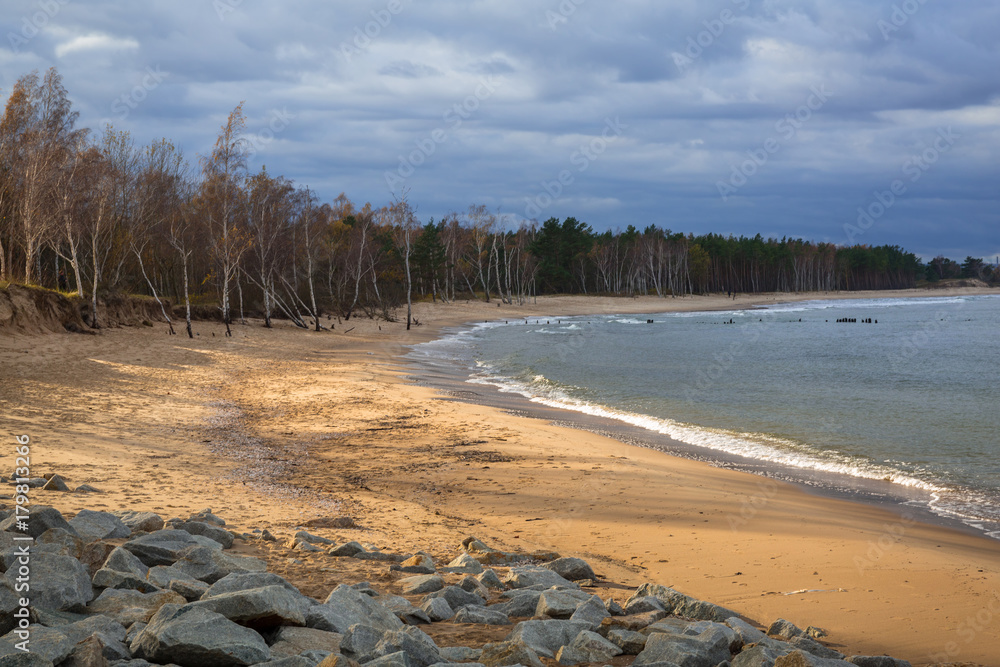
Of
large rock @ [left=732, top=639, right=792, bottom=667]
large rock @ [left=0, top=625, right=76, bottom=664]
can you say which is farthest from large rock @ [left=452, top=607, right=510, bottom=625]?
large rock @ [left=0, top=625, right=76, bottom=664]

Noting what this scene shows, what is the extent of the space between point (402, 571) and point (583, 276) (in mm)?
104276

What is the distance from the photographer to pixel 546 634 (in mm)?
5016

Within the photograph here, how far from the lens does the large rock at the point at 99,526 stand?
6291 mm

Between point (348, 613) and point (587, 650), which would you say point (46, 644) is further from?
point (587, 650)

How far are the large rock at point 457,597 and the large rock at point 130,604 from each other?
1910 millimetres

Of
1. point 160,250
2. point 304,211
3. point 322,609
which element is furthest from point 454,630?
point 160,250

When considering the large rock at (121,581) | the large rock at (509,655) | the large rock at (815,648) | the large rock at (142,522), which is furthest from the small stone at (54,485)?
the large rock at (815,648)

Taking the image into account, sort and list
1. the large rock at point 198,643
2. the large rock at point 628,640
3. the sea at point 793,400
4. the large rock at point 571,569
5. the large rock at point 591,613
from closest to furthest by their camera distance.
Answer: the large rock at point 198,643 < the large rock at point 628,640 < the large rock at point 591,613 < the large rock at point 571,569 < the sea at point 793,400

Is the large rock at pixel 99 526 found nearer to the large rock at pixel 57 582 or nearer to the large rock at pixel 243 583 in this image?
the large rock at pixel 57 582

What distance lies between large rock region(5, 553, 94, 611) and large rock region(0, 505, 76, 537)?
42.5 inches

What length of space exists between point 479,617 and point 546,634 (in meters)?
0.66

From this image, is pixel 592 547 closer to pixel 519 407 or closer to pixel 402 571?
pixel 402 571

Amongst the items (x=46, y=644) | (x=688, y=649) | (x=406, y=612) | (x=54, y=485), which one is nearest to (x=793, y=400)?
(x=688, y=649)

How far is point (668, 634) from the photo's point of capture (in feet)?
15.9
